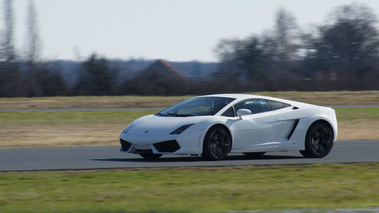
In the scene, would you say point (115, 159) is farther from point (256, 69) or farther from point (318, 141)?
point (256, 69)

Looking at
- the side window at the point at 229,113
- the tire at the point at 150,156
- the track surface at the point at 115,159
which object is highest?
the side window at the point at 229,113

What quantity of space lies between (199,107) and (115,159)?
183 centimetres

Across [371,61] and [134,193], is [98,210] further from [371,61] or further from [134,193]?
[371,61]

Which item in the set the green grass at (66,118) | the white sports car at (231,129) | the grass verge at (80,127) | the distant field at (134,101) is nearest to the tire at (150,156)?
the white sports car at (231,129)

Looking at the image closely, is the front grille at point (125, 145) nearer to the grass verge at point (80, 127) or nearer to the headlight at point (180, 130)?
the headlight at point (180, 130)

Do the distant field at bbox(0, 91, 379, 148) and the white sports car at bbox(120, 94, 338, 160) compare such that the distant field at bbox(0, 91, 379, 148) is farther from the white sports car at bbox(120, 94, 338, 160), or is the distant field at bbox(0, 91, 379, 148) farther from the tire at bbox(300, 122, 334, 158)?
the tire at bbox(300, 122, 334, 158)

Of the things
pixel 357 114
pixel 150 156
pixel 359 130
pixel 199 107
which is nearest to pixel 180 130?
pixel 199 107

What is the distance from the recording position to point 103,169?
10.2 m

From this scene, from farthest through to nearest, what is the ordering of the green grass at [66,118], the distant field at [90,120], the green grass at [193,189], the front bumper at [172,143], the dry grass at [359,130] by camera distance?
the green grass at [66,118]
the dry grass at [359,130]
the distant field at [90,120]
the front bumper at [172,143]
the green grass at [193,189]

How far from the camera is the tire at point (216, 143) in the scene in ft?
36.7

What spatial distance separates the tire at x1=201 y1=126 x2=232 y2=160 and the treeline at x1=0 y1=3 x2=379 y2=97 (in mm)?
34903

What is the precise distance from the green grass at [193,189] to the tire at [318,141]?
4.97 ft

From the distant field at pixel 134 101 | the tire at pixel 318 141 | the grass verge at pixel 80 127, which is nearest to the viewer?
the tire at pixel 318 141

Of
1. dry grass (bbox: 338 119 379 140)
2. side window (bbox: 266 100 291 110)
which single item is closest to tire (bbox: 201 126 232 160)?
side window (bbox: 266 100 291 110)
